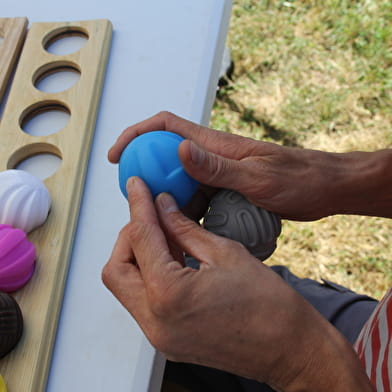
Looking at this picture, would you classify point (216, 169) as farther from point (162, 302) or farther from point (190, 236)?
point (162, 302)

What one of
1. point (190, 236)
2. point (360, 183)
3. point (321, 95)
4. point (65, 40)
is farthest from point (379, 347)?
point (321, 95)

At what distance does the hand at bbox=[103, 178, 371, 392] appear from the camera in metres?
0.62

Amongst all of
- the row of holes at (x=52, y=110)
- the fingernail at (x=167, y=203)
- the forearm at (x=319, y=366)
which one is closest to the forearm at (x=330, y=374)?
the forearm at (x=319, y=366)

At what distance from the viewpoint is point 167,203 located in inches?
28.2

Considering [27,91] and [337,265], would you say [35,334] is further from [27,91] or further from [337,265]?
[337,265]

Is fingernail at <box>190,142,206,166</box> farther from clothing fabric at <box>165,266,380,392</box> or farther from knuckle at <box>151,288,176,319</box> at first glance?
clothing fabric at <box>165,266,380,392</box>

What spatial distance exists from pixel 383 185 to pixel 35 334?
663 mm

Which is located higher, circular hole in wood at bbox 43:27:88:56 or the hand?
circular hole in wood at bbox 43:27:88:56

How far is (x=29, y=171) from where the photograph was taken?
961 mm

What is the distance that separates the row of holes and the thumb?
382 mm

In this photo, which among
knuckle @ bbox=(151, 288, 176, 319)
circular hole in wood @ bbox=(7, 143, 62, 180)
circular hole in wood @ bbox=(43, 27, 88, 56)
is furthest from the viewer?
circular hole in wood @ bbox=(43, 27, 88, 56)

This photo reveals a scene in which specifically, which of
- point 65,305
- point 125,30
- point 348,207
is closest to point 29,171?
point 65,305

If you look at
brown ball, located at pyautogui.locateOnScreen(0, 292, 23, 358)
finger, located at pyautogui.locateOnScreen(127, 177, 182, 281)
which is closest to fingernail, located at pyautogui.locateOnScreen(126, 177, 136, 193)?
finger, located at pyautogui.locateOnScreen(127, 177, 182, 281)

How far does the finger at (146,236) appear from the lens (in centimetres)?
64
